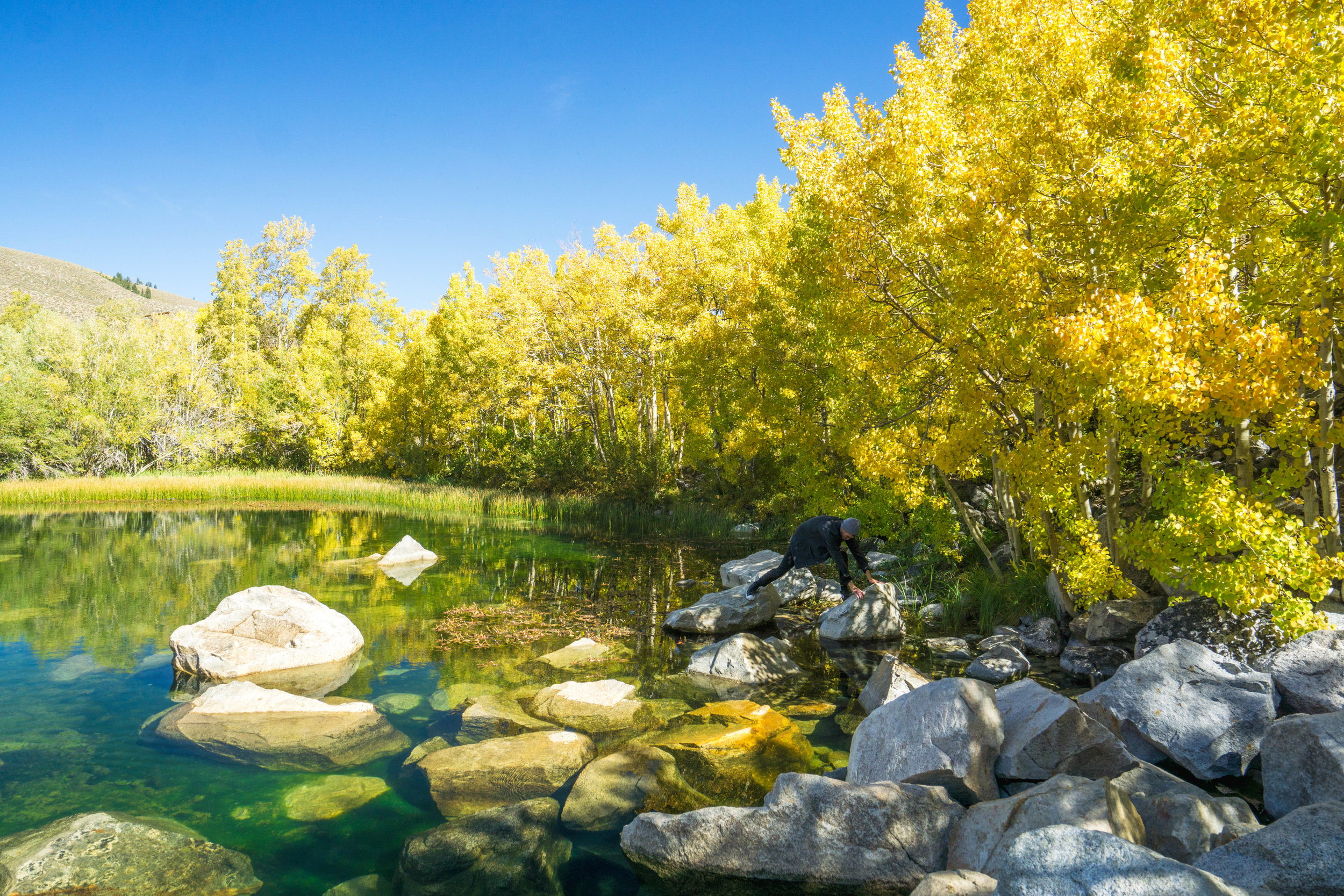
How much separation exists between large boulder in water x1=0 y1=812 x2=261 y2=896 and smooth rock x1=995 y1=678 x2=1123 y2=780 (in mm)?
5133

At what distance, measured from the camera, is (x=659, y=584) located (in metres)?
13.9

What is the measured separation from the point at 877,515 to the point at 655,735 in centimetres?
813

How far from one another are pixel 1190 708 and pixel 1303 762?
3.74ft

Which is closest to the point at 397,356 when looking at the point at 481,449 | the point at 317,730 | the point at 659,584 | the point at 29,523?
the point at 481,449

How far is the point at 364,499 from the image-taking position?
98.7 ft

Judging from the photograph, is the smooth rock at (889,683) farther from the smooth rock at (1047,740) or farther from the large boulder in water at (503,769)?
the large boulder in water at (503,769)

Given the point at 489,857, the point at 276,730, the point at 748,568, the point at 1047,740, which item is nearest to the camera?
the point at 489,857

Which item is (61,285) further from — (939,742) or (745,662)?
(939,742)

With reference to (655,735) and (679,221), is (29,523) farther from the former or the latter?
(655,735)

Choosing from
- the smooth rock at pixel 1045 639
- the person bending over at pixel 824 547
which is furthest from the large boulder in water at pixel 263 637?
the smooth rock at pixel 1045 639

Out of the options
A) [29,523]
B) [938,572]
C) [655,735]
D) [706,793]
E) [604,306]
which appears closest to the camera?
[706,793]

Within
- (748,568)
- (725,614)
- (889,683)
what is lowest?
(725,614)

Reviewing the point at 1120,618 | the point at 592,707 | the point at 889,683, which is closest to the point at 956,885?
the point at 889,683

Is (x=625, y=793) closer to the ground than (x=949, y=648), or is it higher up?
closer to the ground
